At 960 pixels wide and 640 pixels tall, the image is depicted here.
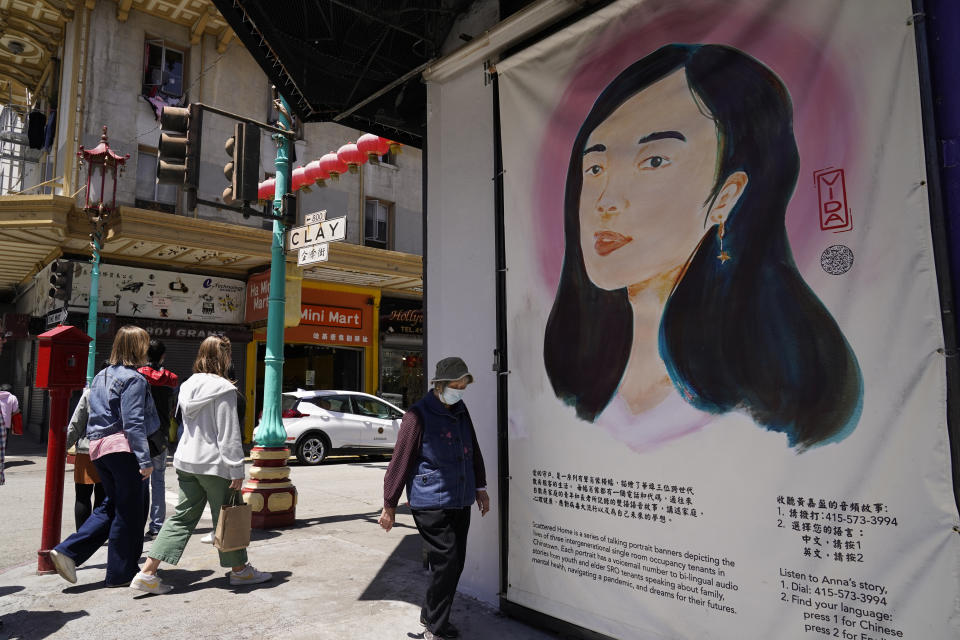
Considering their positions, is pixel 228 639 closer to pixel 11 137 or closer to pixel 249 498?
pixel 249 498

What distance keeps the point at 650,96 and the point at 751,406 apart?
1.91 m

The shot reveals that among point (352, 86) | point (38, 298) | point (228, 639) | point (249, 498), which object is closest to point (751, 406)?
point (228, 639)

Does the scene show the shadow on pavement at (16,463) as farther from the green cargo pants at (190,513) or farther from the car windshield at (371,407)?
the green cargo pants at (190,513)

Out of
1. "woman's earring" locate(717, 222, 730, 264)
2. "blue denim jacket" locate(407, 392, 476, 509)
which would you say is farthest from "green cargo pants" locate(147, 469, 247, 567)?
"woman's earring" locate(717, 222, 730, 264)

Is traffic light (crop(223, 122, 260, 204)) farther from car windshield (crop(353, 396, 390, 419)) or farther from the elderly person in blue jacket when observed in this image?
car windshield (crop(353, 396, 390, 419))

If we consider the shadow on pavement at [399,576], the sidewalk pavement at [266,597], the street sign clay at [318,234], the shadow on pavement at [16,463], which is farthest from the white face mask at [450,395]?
the shadow on pavement at [16,463]

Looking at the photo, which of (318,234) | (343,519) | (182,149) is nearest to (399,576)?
(343,519)

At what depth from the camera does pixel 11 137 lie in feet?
76.3

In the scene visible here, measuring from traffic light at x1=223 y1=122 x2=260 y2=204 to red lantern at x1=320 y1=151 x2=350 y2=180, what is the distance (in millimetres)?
2686

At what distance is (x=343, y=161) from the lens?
1029cm

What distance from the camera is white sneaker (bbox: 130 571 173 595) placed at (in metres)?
4.78

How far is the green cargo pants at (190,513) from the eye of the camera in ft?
16.3

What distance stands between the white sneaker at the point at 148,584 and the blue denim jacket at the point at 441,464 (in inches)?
87.3

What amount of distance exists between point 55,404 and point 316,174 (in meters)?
6.64
